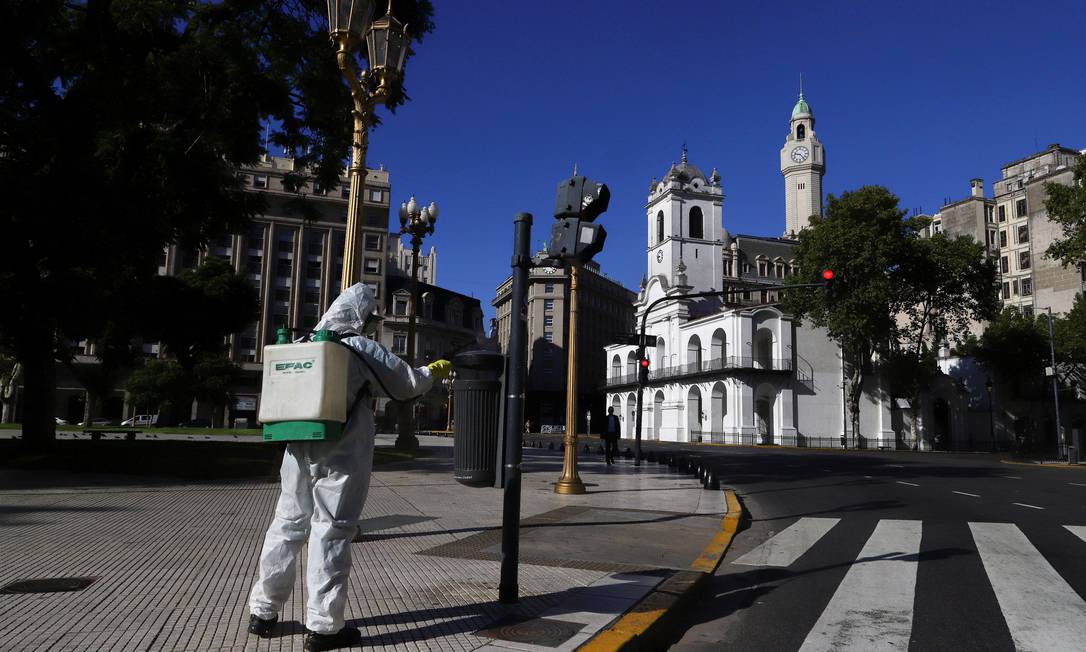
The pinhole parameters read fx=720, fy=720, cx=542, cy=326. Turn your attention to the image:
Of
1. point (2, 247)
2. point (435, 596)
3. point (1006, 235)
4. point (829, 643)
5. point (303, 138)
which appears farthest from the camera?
point (1006, 235)

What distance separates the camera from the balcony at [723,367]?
49.8m

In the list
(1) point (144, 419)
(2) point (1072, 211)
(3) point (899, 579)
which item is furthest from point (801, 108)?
(3) point (899, 579)

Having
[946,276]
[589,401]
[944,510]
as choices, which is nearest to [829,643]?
[944,510]

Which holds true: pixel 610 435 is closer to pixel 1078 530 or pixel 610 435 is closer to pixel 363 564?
pixel 1078 530

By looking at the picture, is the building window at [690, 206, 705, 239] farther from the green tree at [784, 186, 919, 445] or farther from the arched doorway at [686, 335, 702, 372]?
the green tree at [784, 186, 919, 445]

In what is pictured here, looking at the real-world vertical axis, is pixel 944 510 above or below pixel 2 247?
below

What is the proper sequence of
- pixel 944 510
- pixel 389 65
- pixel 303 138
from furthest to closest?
pixel 303 138
pixel 944 510
pixel 389 65

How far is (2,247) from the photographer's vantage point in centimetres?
1338

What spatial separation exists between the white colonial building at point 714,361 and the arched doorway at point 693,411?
3.0 inches

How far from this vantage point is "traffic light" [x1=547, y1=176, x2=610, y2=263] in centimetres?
499

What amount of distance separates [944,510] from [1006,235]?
214ft

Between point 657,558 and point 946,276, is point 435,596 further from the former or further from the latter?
point 946,276

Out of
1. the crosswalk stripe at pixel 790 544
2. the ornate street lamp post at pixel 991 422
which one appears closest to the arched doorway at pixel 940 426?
the ornate street lamp post at pixel 991 422

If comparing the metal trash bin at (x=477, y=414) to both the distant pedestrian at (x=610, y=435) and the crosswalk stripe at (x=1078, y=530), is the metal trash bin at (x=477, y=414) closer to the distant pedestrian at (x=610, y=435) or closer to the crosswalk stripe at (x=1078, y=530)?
the crosswalk stripe at (x=1078, y=530)
